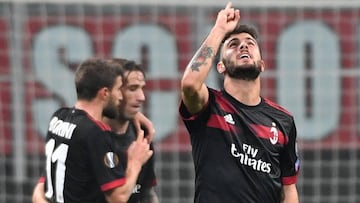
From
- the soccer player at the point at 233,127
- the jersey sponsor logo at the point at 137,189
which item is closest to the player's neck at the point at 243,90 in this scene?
the soccer player at the point at 233,127

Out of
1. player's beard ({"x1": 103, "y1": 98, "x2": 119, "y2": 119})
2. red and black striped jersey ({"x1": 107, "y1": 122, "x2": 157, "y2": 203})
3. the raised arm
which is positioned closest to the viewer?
the raised arm

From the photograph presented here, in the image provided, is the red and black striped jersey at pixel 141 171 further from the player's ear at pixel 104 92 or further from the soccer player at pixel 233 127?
the soccer player at pixel 233 127

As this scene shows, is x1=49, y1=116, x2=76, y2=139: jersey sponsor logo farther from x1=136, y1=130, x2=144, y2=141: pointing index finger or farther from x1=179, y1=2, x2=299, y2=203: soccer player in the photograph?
x1=179, y1=2, x2=299, y2=203: soccer player

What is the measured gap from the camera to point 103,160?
22.0 feet

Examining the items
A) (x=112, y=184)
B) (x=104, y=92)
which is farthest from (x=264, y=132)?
(x=104, y=92)

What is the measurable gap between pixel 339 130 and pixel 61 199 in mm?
4788

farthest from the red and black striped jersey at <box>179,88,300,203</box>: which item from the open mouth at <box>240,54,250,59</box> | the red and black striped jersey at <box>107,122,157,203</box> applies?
the red and black striped jersey at <box>107,122,157,203</box>

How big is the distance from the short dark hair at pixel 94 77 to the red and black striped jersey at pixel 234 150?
28.2 inches

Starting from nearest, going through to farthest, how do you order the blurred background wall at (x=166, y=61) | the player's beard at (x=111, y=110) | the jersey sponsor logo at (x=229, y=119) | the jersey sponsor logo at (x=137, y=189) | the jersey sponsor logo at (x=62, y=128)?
the jersey sponsor logo at (x=229, y=119)
the jersey sponsor logo at (x=62, y=128)
the player's beard at (x=111, y=110)
the jersey sponsor logo at (x=137, y=189)
the blurred background wall at (x=166, y=61)

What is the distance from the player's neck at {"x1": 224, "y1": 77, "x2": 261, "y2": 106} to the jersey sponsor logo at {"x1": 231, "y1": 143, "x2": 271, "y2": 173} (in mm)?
278

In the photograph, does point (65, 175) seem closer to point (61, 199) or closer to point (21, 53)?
point (61, 199)

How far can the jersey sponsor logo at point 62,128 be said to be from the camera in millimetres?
6751

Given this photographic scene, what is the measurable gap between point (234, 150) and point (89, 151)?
2.76 feet

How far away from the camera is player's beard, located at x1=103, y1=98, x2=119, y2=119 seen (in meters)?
7.05
